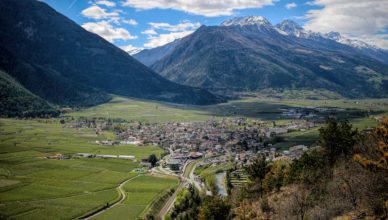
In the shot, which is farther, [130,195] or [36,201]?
[130,195]

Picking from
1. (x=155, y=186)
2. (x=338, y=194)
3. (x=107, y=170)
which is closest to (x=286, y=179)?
(x=338, y=194)

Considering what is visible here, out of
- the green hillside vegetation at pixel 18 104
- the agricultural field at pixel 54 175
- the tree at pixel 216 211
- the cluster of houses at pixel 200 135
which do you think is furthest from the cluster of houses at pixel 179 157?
the green hillside vegetation at pixel 18 104

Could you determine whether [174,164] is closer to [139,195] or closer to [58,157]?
[139,195]

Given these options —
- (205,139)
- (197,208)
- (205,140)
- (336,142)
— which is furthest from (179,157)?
(336,142)

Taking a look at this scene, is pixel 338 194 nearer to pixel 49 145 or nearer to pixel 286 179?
pixel 286 179

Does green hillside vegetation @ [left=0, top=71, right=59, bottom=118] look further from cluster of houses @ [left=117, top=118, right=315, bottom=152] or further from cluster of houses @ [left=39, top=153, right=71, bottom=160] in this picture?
cluster of houses @ [left=39, top=153, right=71, bottom=160]

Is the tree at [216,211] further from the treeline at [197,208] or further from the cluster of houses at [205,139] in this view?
the cluster of houses at [205,139]
